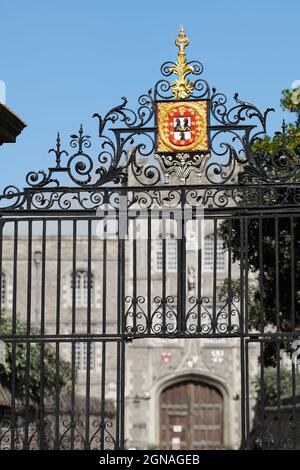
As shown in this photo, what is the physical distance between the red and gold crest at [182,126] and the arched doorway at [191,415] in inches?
1161

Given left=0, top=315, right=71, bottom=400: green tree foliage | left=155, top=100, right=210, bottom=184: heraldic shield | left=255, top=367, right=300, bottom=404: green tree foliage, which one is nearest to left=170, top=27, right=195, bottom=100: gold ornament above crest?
left=155, top=100, right=210, bottom=184: heraldic shield

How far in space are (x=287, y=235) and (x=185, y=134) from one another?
5377mm

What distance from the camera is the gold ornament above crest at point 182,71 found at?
1112 centimetres

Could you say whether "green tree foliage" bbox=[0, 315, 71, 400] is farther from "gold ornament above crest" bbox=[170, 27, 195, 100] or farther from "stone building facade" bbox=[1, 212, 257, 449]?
"gold ornament above crest" bbox=[170, 27, 195, 100]

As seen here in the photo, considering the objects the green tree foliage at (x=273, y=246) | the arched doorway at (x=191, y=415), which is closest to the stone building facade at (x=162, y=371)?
the arched doorway at (x=191, y=415)

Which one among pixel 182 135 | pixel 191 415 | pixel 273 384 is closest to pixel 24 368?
pixel 182 135

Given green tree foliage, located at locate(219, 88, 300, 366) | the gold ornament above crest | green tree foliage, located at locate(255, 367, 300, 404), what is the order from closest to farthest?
the gold ornament above crest → green tree foliage, located at locate(219, 88, 300, 366) → green tree foliage, located at locate(255, 367, 300, 404)

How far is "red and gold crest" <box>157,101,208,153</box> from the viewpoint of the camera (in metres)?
→ 11.1

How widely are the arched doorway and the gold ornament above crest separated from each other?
29.6 meters

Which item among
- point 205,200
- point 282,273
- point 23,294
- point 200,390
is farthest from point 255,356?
point 205,200

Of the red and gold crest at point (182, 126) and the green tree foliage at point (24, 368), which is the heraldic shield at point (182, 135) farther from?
the green tree foliage at point (24, 368)

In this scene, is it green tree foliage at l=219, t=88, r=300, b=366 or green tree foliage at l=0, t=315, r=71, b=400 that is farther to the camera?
green tree foliage at l=0, t=315, r=71, b=400

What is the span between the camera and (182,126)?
11.2m
